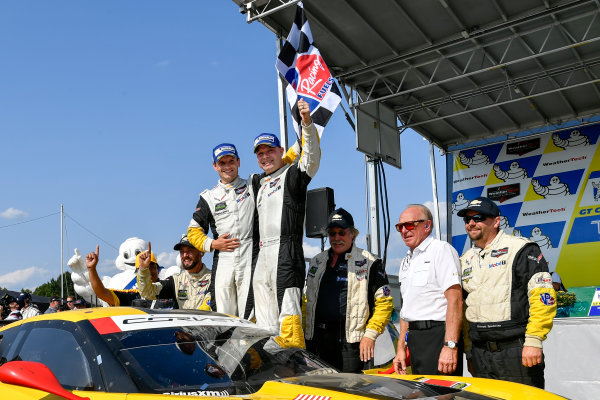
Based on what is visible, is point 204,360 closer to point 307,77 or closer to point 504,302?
point 504,302

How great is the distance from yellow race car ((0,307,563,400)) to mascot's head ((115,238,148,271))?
7.91m

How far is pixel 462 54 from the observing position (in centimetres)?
1111

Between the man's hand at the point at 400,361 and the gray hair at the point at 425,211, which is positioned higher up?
the gray hair at the point at 425,211

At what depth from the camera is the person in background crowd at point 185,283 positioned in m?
5.20

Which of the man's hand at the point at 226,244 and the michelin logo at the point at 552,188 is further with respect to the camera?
the michelin logo at the point at 552,188

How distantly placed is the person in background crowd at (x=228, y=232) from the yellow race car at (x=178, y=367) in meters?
1.01

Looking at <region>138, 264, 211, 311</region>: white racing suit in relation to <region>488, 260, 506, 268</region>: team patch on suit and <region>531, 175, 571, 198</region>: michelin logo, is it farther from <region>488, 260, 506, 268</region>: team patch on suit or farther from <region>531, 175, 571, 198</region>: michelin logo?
<region>531, 175, 571, 198</region>: michelin logo

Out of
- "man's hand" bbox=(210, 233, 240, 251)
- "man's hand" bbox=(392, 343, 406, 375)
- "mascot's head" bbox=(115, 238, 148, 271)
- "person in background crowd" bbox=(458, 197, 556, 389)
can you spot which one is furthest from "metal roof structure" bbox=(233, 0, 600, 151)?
"man's hand" bbox=(392, 343, 406, 375)

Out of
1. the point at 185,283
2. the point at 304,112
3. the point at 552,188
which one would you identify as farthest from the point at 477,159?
the point at 304,112

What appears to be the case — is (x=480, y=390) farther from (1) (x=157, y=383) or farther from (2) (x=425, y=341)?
(1) (x=157, y=383)

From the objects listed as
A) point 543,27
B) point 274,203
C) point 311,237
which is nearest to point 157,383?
point 274,203

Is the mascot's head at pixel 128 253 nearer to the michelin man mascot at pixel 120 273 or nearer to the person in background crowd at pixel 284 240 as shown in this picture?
the michelin man mascot at pixel 120 273

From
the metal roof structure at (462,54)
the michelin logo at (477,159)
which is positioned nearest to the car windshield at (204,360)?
the metal roof structure at (462,54)

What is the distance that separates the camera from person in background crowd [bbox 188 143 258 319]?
419cm
